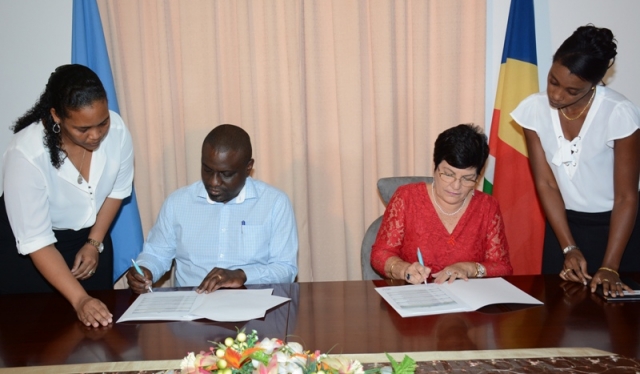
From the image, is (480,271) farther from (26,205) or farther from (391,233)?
(26,205)

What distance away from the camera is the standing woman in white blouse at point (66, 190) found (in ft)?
7.07

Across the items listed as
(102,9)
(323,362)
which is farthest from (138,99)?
(323,362)

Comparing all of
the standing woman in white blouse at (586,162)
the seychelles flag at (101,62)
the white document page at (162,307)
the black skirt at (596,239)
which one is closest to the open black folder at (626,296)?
the standing woman in white blouse at (586,162)

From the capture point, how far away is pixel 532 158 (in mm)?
2738

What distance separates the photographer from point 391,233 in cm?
270

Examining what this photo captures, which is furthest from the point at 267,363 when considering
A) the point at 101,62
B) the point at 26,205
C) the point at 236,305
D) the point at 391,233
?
the point at 101,62

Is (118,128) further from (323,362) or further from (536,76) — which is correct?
(536,76)

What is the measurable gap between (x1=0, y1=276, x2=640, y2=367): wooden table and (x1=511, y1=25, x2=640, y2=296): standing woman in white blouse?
35 cm

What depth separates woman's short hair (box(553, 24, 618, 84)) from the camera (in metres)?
2.31

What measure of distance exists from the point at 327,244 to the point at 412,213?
1.07m

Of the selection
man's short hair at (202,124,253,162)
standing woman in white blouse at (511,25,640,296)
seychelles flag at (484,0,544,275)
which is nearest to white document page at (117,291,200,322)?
man's short hair at (202,124,253,162)

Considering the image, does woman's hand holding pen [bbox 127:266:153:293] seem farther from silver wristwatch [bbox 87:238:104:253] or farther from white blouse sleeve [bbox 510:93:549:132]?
white blouse sleeve [bbox 510:93:549:132]

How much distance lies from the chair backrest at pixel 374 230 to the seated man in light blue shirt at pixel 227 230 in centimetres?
38

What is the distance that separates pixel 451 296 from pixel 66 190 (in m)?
1.66
